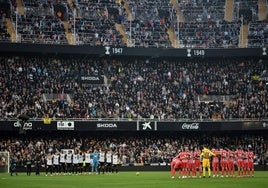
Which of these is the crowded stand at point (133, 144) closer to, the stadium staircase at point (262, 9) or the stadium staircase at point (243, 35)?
the stadium staircase at point (243, 35)

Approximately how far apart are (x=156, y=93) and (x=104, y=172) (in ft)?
52.2

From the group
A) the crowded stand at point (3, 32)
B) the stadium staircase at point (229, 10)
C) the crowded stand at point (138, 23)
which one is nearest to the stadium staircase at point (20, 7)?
the crowded stand at point (138, 23)

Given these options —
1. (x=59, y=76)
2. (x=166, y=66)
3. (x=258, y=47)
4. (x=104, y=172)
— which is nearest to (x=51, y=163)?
(x=104, y=172)

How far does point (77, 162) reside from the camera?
52312 millimetres

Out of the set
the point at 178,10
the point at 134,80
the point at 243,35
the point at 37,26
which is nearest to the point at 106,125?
the point at 134,80

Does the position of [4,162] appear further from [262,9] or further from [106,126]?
[262,9]

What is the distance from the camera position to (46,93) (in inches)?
2571

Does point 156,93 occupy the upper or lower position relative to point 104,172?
upper

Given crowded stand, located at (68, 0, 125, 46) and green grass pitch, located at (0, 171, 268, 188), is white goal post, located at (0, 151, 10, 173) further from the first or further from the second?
crowded stand, located at (68, 0, 125, 46)

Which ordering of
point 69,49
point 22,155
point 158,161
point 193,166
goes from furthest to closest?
point 69,49 → point 158,161 → point 22,155 → point 193,166

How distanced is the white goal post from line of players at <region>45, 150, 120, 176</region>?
191 inches

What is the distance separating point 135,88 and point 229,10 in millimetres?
15427

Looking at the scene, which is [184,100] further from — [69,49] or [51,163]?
[51,163]

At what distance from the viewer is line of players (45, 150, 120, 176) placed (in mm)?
→ 52219
